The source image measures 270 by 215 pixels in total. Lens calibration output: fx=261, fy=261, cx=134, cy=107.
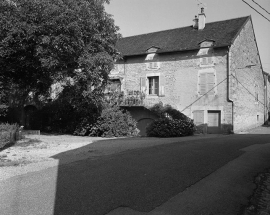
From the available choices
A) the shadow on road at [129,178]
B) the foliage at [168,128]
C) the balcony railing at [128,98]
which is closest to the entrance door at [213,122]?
the foliage at [168,128]

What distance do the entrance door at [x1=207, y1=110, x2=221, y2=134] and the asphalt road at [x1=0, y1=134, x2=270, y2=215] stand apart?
37.7ft

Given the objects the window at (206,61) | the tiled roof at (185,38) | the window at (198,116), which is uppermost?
the tiled roof at (185,38)

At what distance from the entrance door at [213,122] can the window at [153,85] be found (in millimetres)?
4929

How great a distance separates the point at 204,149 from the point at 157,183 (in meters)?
4.46

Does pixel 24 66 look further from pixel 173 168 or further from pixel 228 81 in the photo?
pixel 228 81

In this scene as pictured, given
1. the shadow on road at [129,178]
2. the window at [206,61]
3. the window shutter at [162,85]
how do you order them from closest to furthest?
the shadow on road at [129,178] → the window at [206,61] → the window shutter at [162,85]

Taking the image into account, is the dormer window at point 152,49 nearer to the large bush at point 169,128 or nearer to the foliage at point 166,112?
the foliage at point 166,112

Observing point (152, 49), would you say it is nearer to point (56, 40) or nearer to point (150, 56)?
point (150, 56)

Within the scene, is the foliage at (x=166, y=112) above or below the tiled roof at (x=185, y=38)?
below

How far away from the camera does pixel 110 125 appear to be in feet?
54.1

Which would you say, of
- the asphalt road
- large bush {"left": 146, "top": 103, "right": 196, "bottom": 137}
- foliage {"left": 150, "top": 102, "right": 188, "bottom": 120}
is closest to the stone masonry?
foliage {"left": 150, "top": 102, "right": 188, "bottom": 120}

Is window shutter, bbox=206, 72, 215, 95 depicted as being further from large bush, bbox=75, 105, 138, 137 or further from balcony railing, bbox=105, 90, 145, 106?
large bush, bbox=75, 105, 138, 137

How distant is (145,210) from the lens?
4.04 m

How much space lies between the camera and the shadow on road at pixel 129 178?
4.20 metres
